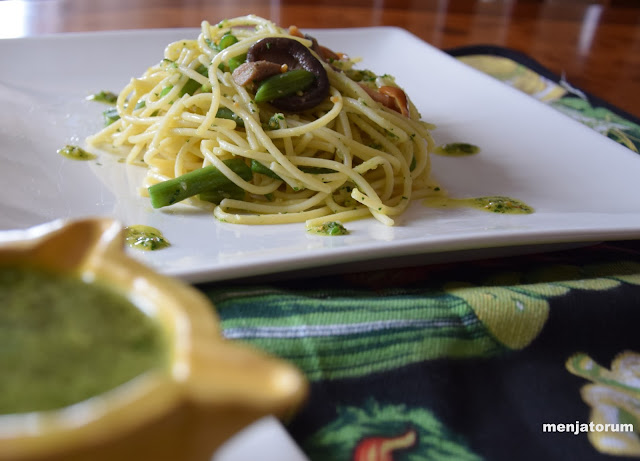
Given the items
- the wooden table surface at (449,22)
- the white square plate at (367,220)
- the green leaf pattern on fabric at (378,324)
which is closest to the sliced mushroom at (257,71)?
the white square plate at (367,220)

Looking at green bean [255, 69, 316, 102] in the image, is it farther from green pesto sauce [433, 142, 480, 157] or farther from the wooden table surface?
the wooden table surface

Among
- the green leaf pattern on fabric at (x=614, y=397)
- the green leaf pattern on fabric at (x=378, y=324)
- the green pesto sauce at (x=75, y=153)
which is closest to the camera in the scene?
the green leaf pattern on fabric at (x=614, y=397)

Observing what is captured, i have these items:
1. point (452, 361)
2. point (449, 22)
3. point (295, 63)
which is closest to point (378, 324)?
point (452, 361)

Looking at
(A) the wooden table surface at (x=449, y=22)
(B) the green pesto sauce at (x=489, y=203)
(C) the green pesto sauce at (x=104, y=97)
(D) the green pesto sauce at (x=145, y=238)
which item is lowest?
(A) the wooden table surface at (x=449, y=22)

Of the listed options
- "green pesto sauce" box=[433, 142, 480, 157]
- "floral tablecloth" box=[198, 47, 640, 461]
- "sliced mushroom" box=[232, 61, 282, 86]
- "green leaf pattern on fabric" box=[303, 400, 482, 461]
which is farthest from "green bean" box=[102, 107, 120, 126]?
"green leaf pattern on fabric" box=[303, 400, 482, 461]

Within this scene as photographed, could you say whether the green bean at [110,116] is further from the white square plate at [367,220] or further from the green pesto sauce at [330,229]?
the green pesto sauce at [330,229]

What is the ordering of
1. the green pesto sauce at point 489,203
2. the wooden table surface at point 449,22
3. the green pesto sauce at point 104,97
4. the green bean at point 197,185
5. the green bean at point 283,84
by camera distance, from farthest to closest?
the wooden table surface at point 449,22
the green pesto sauce at point 104,97
the green bean at point 283,84
the green pesto sauce at point 489,203
the green bean at point 197,185

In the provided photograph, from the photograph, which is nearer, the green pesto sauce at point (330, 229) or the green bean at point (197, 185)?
the green pesto sauce at point (330, 229)

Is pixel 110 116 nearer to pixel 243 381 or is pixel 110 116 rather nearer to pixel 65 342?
pixel 65 342
